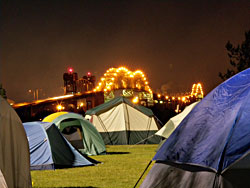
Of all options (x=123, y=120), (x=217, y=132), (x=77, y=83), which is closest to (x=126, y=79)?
(x=123, y=120)

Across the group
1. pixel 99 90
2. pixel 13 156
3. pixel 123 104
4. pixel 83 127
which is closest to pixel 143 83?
pixel 99 90

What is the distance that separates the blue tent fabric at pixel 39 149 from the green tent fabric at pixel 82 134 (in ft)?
14.8

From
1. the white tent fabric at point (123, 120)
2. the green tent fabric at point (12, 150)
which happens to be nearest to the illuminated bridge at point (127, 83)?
the white tent fabric at point (123, 120)

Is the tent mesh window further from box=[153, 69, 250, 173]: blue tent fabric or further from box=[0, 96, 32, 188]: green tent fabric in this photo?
box=[153, 69, 250, 173]: blue tent fabric

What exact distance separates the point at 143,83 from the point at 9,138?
2300 inches

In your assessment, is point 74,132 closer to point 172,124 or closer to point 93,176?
point 172,124

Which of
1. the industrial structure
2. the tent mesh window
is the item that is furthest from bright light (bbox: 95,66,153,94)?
the tent mesh window

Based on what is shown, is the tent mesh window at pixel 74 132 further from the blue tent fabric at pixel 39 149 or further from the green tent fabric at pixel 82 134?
the blue tent fabric at pixel 39 149

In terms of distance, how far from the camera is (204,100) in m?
5.55

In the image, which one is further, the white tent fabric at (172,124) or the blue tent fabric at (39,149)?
the white tent fabric at (172,124)

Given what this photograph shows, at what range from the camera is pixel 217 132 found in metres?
4.90

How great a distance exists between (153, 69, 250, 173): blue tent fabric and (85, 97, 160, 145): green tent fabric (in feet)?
60.6

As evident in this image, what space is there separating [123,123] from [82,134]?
762 centimetres

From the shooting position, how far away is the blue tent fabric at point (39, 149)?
11.3 metres
